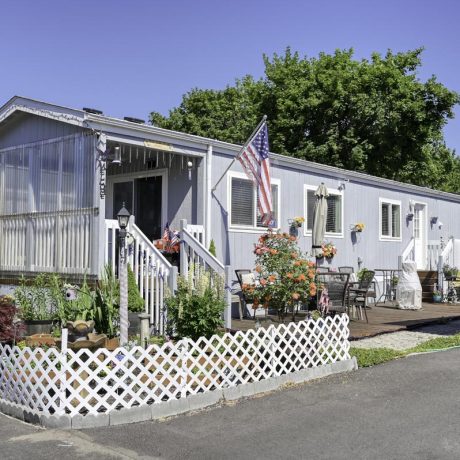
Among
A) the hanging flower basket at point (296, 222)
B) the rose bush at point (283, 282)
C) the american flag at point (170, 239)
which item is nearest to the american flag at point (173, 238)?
the american flag at point (170, 239)

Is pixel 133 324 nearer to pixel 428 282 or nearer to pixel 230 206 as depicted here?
pixel 230 206

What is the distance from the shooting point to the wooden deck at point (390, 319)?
383 inches

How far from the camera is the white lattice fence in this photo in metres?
5.41

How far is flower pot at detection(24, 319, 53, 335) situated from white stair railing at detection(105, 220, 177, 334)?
128 cm

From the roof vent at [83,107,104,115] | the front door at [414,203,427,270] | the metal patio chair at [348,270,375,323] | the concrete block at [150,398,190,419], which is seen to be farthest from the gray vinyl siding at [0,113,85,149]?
the front door at [414,203,427,270]

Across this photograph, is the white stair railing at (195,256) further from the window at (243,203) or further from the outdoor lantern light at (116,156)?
the window at (243,203)

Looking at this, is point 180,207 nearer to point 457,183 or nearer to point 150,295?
point 150,295

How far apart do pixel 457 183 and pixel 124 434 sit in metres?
39.2

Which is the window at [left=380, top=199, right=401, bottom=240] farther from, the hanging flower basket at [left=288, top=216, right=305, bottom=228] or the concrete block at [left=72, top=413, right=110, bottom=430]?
the concrete block at [left=72, top=413, right=110, bottom=430]

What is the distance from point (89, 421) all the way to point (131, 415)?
0.38 meters

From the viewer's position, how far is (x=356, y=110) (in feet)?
79.8

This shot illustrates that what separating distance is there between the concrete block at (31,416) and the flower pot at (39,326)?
2477 millimetres

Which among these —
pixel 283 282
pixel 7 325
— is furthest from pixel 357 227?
pixel 7 325

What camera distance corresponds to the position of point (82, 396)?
5.58 meters
